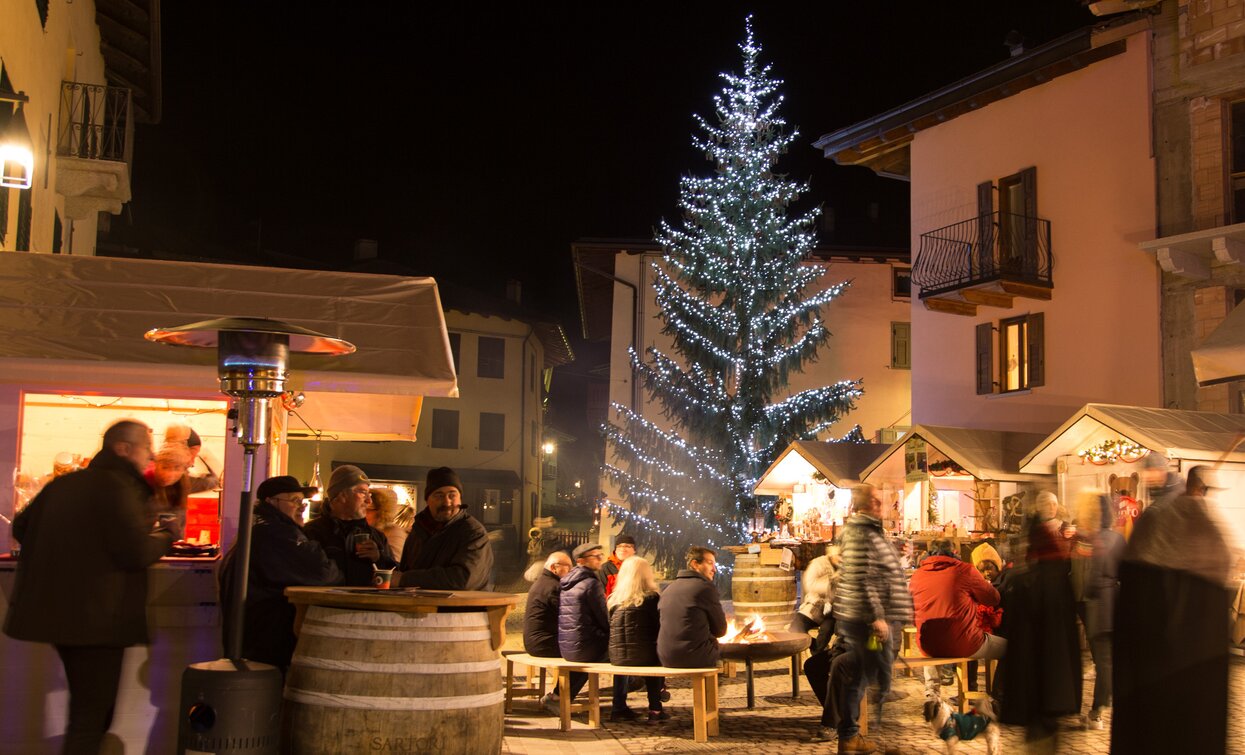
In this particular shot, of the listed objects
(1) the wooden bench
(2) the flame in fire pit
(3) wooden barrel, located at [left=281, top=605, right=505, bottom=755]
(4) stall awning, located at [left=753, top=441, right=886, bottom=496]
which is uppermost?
(4) stall awning, located at [left=753, top=441, right=886, bottom=496]

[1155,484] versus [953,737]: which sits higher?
[1155,484]

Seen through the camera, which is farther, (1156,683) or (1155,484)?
(1155,484)

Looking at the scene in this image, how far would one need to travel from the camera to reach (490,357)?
50.4 meters

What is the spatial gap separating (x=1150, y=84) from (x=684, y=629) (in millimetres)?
13112

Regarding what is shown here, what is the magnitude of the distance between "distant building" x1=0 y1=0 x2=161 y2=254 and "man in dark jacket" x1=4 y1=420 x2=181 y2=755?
5886 millimetres

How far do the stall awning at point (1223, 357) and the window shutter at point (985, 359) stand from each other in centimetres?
905

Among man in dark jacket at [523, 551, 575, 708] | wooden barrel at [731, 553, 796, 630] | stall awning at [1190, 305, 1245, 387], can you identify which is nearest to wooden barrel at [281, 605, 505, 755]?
man in dark jacket at [523, 551, 575, 708]

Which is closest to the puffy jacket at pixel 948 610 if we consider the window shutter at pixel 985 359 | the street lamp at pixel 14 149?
the street lamp at pixel 14 149

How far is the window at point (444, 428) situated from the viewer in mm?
48719

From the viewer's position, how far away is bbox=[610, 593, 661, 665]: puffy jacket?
1024 cm

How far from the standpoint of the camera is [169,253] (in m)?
42.4

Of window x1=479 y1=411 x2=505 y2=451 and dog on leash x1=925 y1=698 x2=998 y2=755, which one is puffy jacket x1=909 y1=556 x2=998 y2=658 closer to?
dog on leash x1=925 y1=698 x2=998 y2=755

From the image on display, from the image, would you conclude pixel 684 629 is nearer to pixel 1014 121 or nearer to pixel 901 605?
pixel 901 605

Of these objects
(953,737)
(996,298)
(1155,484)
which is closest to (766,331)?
(996,298)
